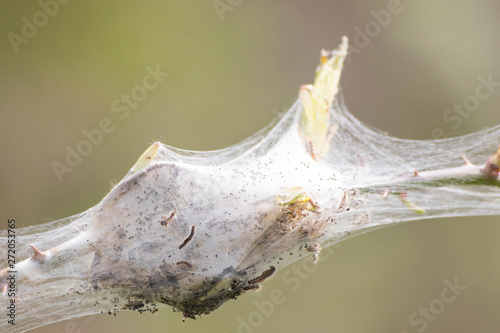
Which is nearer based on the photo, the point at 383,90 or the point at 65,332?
the point at 65,332

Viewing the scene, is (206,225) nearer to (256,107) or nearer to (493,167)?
(493,167)

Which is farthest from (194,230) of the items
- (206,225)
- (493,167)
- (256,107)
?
(256,107)

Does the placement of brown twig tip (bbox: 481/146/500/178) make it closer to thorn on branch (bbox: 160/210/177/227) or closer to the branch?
the branch

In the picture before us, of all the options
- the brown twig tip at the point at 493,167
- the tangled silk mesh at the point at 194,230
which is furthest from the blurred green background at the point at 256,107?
the brown twig tip at the point at 493,167

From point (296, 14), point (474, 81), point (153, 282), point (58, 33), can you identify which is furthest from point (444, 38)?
point (153, 282)

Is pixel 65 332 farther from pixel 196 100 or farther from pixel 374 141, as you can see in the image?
pixel 374 141

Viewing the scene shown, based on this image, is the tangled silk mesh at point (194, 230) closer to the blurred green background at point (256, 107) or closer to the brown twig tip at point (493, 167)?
the brown twig tip at point (493, 167)
